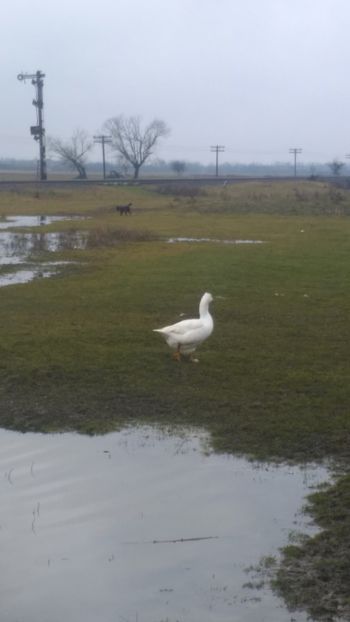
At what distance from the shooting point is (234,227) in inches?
1503

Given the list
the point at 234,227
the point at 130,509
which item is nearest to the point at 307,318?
the point at 130,509

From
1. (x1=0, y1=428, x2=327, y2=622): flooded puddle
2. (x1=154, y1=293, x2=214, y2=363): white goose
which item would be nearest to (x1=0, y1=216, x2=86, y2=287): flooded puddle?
(x1=154, y1=293, x2=214, y2=363): white goose

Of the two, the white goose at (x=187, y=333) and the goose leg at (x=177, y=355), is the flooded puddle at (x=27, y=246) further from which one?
the white goose at (x=187, y=333)

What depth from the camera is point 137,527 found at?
768cm

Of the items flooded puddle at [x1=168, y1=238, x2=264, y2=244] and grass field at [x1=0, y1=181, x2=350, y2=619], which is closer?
grass field at [x1=0, y1=181, x2=350, y2=619]

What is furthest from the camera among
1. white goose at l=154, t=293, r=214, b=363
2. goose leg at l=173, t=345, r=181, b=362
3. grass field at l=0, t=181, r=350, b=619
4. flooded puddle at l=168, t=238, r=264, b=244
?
flooded puddle at l=168, t=238, r=264, b=244

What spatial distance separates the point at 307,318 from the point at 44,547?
9101 millimetres

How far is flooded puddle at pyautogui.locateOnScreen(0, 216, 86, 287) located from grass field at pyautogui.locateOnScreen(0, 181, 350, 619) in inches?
34.0

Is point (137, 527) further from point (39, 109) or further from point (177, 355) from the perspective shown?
point (39, 109)

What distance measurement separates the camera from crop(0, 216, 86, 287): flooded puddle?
22703mm

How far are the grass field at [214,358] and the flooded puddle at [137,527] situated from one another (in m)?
0.31

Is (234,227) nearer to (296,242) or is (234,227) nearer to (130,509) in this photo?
(296,242)

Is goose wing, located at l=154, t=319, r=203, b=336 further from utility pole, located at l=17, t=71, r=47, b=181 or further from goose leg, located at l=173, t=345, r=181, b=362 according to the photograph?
utility pole, located at l=17, t=71, r=47, b=181

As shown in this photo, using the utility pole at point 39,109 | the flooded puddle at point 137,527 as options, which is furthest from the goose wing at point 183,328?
the utility pole at point 39,109
